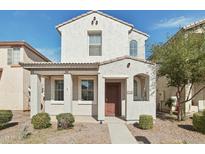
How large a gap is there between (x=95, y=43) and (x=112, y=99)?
4700mm

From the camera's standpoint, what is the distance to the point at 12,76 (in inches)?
794

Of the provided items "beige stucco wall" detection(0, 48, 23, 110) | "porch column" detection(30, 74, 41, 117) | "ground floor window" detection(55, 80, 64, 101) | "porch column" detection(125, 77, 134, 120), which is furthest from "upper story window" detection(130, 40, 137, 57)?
"beige stucco wall" detection(0, 48, 23, 110)

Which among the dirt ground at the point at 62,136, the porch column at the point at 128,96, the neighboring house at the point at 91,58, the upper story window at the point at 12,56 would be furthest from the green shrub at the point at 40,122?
the upper story window at the point at 12,56

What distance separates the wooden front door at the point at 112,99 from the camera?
51.6 ft

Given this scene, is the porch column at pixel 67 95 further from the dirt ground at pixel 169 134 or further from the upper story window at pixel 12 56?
the upper story window at pixel 12 56

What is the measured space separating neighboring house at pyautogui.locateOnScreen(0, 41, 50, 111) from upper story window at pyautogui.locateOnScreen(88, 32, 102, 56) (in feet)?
25.5

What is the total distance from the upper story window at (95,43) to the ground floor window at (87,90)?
2.33 meters

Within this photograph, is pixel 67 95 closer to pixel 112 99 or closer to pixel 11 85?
pixel 112 99

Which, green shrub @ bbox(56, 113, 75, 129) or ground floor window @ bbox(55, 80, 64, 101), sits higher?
ground floor window @ bbox(55, 80, 64, 101)

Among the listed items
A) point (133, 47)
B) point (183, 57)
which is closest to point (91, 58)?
point (133, 47)

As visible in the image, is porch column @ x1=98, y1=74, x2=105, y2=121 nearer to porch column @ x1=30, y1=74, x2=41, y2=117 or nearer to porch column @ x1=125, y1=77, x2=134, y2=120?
porch column @ x1=125, y1=77, x2=134, y2=120

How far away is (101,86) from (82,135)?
13.8 feet

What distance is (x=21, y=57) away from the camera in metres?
20.0

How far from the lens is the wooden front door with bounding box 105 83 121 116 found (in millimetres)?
15742
